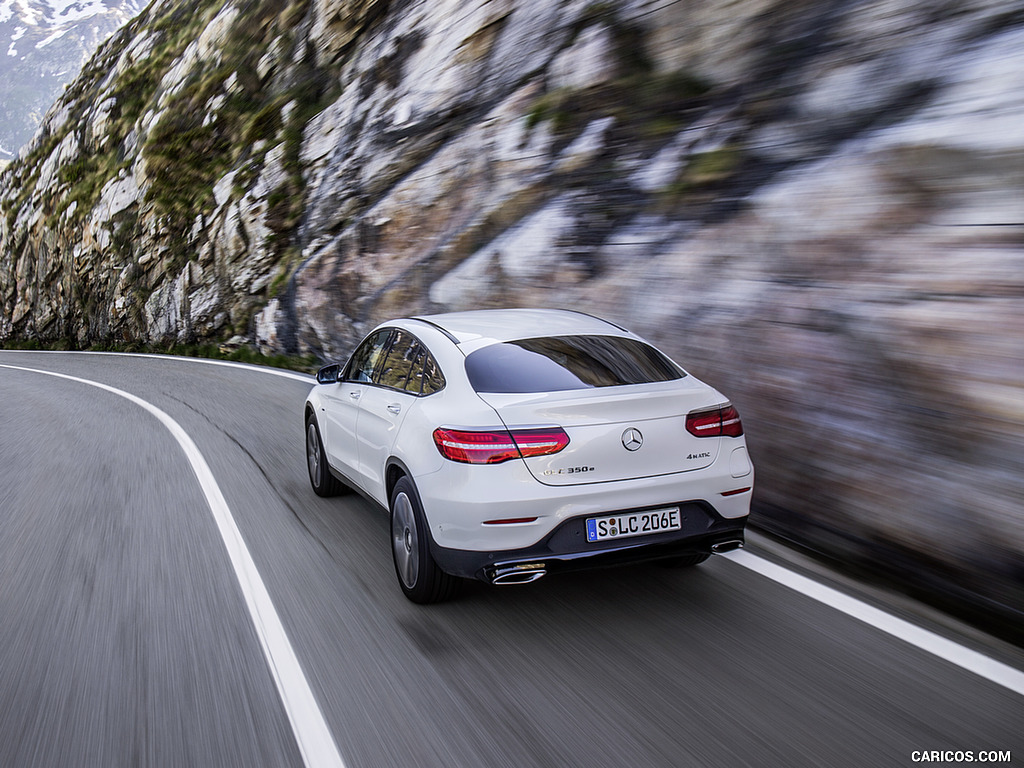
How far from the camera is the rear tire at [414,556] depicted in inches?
151

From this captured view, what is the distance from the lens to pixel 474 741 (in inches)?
108

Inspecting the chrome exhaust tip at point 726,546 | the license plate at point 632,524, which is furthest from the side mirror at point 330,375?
the chrome exhaust tip at point 726,546

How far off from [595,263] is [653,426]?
16.6 feet

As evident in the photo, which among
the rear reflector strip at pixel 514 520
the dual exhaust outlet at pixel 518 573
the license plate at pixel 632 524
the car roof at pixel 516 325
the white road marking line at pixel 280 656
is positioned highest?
the car roof at pixel 516 325

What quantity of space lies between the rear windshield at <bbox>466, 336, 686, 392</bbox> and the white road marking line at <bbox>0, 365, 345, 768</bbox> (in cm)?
148

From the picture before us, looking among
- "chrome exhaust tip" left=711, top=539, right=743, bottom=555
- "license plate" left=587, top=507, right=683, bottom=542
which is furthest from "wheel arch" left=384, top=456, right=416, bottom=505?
"chrome exhaust tip" left=711, top=539, right=743, bottom=555

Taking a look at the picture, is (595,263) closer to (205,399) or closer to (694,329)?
(694,329)

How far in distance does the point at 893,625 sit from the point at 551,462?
1687 mm

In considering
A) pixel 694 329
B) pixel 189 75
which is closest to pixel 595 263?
pixel 694 329

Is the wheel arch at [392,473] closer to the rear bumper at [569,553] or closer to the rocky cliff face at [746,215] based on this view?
the rear bumper at [569,553]

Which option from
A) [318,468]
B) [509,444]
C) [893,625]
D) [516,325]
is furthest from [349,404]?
[893,625]

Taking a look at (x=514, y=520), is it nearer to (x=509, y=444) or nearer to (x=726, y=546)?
(x=509, y=444)

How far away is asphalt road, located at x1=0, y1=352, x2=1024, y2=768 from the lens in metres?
2.71

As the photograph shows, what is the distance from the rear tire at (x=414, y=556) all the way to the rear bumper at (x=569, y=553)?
0.23 meters
